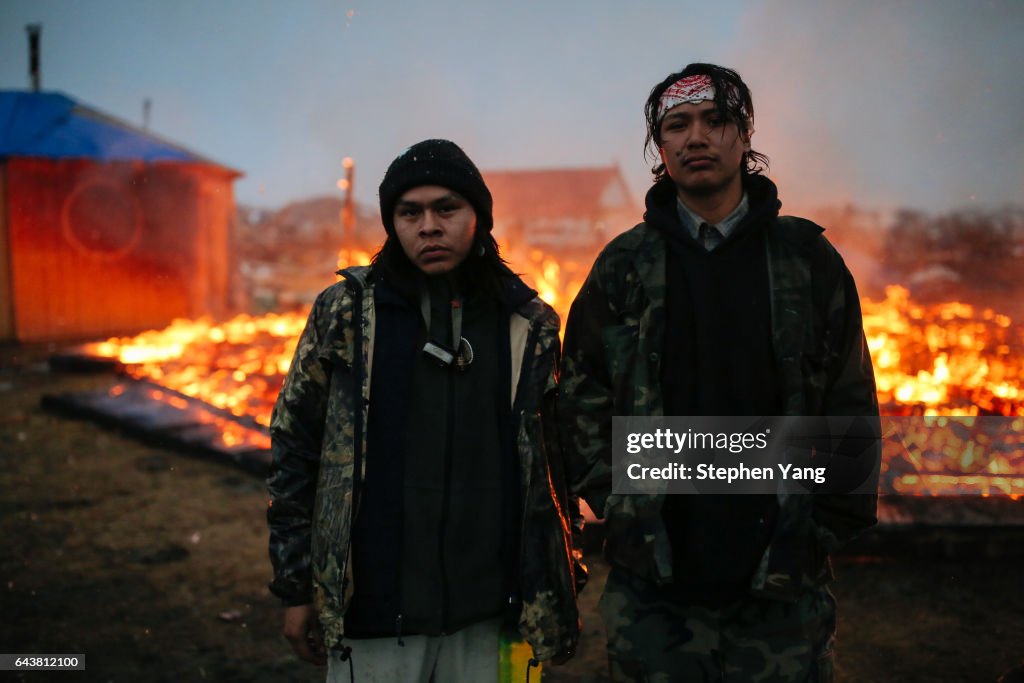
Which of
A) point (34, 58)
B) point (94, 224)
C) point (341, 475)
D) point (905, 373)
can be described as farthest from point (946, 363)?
point (34, 58)

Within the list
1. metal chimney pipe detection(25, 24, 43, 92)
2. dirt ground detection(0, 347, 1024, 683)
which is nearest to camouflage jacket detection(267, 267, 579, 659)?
dirt ground detection(0, 347, 1024, 683)

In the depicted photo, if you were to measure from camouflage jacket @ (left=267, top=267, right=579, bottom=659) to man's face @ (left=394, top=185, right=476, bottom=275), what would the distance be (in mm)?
159

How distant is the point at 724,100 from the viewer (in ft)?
6.59

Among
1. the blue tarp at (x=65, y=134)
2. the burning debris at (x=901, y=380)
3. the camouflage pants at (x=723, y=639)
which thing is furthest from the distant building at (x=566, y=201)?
the camouflage pants at (x=723, y=639)

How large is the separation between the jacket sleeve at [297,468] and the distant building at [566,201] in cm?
3426

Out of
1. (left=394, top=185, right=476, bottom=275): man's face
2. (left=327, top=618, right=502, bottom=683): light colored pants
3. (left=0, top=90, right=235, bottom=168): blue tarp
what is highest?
Result: (left=0, top=90, right=235, bottom=168): blue tarp

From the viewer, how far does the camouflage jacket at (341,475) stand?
1.90 metres

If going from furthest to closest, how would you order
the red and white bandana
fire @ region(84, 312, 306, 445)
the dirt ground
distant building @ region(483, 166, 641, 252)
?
distant building @ region(483, 166, 641, 252) → fire @ region(84, 312, 306, 445) → the dirt ground → the red and white bandana

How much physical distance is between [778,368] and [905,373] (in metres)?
6.78

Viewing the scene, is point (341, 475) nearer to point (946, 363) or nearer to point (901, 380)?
point (901, 380)

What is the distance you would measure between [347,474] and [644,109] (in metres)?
1.37

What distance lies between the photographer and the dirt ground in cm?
340

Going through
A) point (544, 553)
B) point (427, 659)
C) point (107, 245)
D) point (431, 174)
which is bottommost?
point (427, 659)

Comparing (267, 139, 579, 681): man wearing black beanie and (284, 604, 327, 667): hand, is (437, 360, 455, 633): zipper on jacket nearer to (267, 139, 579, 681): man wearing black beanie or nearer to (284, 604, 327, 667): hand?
(267, 139, 579, 681): man wearing black beanie
